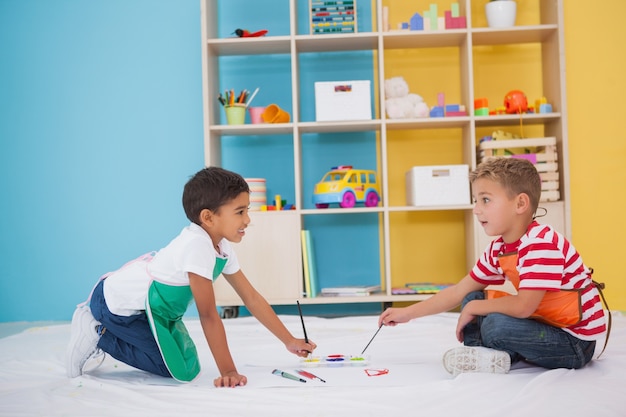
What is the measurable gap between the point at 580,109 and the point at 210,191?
7.50 feet

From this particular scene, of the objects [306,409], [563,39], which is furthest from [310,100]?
[306,409]

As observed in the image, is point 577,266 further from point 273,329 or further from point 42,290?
point 42,290

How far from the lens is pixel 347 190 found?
2961 millimetres

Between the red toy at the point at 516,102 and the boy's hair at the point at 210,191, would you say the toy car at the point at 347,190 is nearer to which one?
the red toy at the point at 516,102

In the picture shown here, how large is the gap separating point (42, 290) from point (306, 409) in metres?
2.44

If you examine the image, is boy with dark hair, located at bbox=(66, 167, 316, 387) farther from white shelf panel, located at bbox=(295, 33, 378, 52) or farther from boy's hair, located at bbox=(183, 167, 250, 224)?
white shelf panel, located at bbox=(295, 33, 378, 52)

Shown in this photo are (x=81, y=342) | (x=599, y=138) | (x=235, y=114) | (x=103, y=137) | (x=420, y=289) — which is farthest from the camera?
(x=103, y=137)

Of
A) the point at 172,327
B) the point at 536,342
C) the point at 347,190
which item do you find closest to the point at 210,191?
the point at 172,327

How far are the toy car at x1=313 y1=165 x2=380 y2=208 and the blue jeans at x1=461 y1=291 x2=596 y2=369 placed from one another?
4.69 feet

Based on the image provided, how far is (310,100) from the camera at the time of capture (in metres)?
3.33

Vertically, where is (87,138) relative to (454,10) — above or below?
below

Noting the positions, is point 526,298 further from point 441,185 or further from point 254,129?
point 254,129

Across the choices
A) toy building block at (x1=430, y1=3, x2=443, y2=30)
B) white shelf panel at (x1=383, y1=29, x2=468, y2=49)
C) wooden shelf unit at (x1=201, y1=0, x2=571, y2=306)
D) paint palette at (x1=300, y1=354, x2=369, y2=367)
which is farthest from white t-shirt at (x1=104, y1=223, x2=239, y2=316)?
toy building block at (x1=430, y1=3, x2=443, y2=30)

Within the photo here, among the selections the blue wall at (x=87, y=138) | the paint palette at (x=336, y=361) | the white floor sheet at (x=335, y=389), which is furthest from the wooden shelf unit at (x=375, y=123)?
the paint palette at (x=336, y=361)
